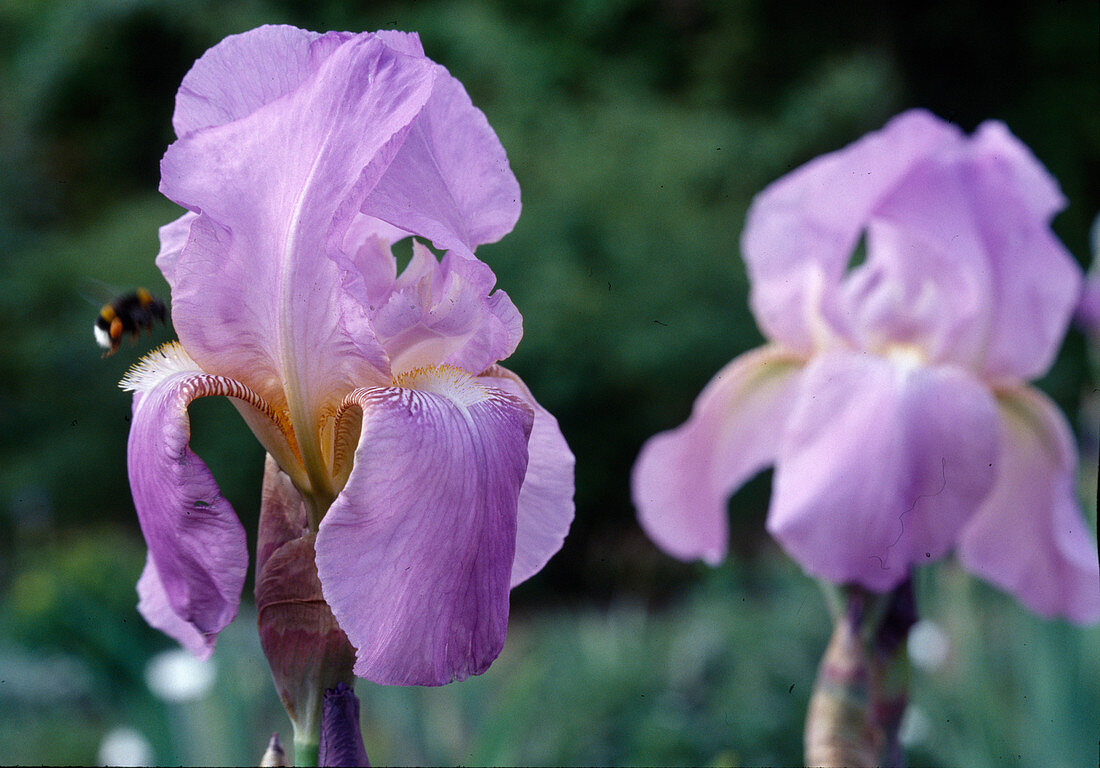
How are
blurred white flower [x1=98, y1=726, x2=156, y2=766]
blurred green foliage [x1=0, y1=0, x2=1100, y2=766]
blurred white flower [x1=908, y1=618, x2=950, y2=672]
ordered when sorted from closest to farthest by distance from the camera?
blurred white flower [x1=98, y1=726, x2=156, y2=766] → blurred white flower [x1=908, y1=618, x2=950, y2=672] → blurred green foliage [x1=0, y1=0, x2=1100, y2=766]

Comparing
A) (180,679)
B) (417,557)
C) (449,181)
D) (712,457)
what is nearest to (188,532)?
(417,557)

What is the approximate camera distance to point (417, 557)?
37 cm

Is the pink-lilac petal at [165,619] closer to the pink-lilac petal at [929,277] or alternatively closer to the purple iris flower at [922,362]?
the purple iris flower at [922,362]

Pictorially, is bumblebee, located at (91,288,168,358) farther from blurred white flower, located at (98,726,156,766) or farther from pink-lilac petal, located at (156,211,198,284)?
blurred white flower, located at (98,726,156,766)

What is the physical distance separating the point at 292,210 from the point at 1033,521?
2.10ft

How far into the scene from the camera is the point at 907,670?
0.69m

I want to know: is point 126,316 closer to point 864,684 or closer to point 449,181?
point 449,181

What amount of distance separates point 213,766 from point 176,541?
877 mm

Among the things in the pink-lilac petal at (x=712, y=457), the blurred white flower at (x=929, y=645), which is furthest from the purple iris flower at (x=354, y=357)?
the blurred white flower at (x=929, y=645)

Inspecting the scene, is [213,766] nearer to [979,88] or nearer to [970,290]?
[970,290]

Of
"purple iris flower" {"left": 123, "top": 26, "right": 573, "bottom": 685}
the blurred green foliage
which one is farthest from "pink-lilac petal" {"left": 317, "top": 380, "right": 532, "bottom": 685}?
the blurred green foliage

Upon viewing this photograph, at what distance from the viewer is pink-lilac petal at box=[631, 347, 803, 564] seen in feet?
2.74

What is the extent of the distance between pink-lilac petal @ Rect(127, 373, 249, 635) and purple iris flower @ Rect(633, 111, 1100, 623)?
399 millimetres

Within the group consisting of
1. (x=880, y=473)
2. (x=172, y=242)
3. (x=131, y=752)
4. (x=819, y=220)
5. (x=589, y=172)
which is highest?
(x=172, y=242)
